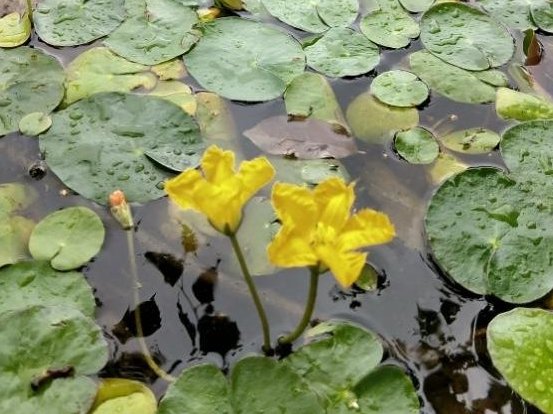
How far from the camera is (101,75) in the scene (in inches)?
59.2

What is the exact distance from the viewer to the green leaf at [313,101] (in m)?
1.48

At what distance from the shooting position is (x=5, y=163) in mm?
1382

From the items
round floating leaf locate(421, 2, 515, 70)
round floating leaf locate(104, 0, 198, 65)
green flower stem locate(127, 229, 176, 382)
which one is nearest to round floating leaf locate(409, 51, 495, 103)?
round floating leaf locate(421, 2, 515, 70)

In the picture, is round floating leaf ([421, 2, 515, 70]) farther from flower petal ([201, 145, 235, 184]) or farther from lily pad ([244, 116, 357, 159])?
flower petal ([201, 145, 235, 184])

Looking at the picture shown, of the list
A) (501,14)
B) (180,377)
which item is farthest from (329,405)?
(501,14)

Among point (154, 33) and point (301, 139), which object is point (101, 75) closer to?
point (154, 33)

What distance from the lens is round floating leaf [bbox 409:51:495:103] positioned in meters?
1.55

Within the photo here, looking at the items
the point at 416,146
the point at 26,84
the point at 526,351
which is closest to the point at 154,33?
the point at 26,84

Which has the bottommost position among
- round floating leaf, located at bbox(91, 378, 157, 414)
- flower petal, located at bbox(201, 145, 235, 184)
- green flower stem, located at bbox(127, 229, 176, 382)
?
round floating leaf, located at bbox(91, 378, 157, 414)

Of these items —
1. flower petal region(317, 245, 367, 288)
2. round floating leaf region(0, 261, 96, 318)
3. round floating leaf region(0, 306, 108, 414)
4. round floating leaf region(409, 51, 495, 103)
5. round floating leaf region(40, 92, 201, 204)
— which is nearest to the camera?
flower petal region(317, 245, 367, 288)

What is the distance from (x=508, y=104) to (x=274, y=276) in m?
0.70

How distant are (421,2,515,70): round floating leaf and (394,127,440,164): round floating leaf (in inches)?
9.9

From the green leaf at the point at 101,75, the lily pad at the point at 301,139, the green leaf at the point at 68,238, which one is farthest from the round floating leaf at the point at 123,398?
the green leaf at the point at 101,75

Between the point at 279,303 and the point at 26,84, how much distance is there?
0.76 meters
